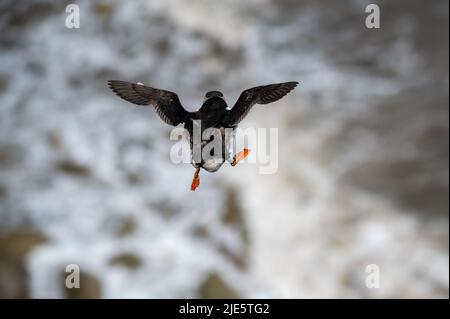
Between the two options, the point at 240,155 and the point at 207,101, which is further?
the point at 240,155

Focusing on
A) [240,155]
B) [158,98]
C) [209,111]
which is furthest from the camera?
[158,98]

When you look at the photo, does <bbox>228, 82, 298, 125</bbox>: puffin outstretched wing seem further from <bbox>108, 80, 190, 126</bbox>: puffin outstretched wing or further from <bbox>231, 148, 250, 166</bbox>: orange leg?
<bbox>108, 80, 190, 126</bbox>: puffin outstretched wing

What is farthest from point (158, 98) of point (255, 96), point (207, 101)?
point (255, 96)

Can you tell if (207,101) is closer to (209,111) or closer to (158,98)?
(209,111)

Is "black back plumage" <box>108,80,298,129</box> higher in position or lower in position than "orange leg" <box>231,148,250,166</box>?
higher

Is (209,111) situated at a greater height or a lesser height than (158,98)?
lesser

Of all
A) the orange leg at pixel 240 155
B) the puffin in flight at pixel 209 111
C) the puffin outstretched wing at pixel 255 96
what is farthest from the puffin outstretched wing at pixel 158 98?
the orange leg at pixel 240 155

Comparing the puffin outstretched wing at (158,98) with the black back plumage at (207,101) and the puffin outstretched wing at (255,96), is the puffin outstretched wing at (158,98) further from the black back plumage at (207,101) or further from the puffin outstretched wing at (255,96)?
the puffin outstretched wing at (255,96)

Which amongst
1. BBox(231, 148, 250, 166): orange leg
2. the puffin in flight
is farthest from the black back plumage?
BBox(231, 148, 250, 166): orange leg
